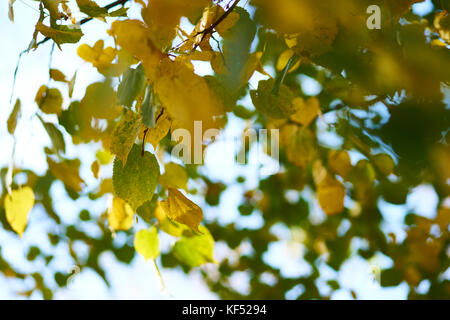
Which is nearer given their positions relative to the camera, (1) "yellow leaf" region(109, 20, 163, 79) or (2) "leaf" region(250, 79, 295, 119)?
(1) "yellow leaf" region(109, 20, 163, 79)

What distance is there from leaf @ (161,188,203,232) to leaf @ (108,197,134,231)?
33 cm

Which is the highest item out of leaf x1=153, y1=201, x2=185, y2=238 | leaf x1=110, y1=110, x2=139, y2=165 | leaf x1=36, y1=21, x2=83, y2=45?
leaf x1=36, y1=21, x2=83, y2=45

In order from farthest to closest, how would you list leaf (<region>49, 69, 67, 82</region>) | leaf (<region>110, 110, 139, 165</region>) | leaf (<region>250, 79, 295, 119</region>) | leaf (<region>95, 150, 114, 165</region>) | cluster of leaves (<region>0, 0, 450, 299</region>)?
leaf (<region>95, 150, 114, 165</region>) < leaf (<region>49, 69, 67, 82</region>) < leaf (<region>250, 79, 295, 119</region>) < leaf (<region>110, 110, 139, 165</region>) < cluster of leaves (<region>0, 0, 450, 299</region>)

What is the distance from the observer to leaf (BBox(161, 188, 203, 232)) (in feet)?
1.91

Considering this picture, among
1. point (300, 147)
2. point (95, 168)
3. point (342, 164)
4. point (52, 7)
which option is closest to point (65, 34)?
point (52, 7)

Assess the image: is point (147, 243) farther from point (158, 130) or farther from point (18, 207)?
point (158, 130)

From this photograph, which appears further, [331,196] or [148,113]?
[331,196]

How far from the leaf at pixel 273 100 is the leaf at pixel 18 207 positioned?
555mm

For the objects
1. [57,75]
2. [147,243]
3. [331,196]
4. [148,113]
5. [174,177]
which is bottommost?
[331,196]

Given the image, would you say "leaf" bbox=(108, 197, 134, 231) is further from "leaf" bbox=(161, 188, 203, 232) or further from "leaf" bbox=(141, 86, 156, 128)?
"leaf" bbox=(141, 86, 156, 128)

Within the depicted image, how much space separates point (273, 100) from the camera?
1.98ft

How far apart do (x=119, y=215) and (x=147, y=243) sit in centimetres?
10

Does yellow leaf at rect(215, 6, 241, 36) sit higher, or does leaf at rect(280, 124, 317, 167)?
yellow leaf at rect(215, 6, 241, 36)

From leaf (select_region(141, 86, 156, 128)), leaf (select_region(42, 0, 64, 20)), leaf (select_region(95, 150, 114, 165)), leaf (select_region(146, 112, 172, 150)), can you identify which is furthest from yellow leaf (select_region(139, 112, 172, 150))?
leaf (select_region(95, 150, 114, 165))
